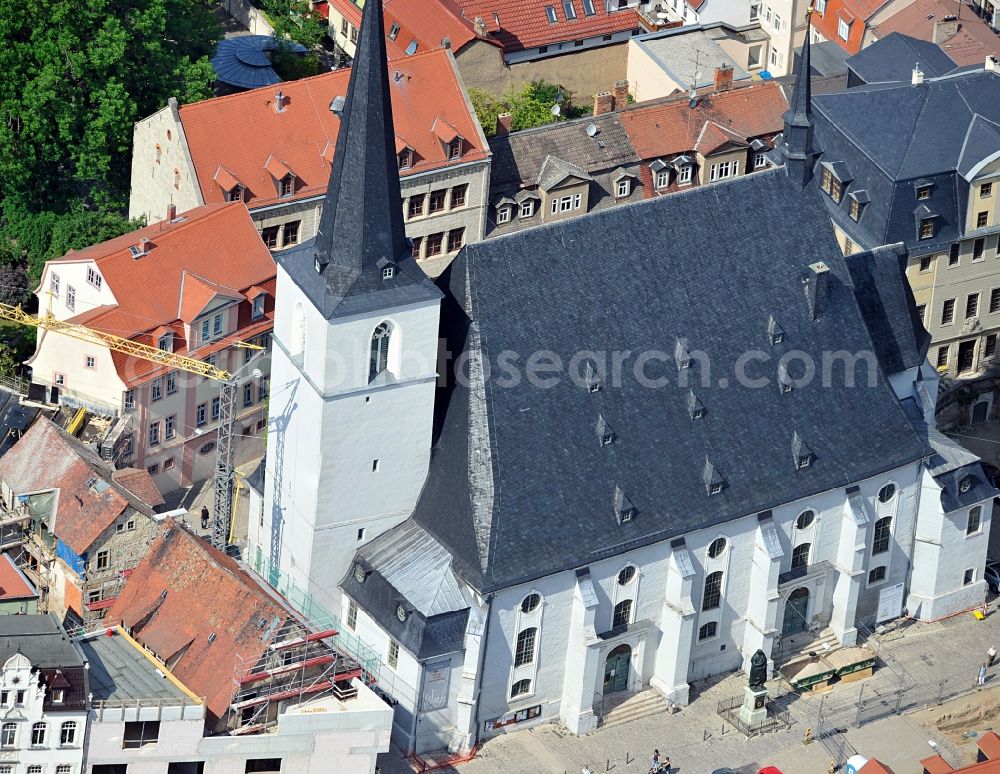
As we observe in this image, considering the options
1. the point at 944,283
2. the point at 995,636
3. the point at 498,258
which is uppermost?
the point at 498,258

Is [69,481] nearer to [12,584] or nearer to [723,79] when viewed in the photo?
[12,584]

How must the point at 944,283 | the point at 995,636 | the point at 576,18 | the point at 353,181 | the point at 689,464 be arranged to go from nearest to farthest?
the point at 353,181, the point at 689,464, the point at 995,636, the point at 944,283, the point at 576,18

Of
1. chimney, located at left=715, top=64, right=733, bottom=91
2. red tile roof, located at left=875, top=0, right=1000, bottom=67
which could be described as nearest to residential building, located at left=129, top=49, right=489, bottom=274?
chimney, located at left=715, top=64, right=733, bottom=91

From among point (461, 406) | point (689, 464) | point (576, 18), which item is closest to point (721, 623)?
point (689, 464)

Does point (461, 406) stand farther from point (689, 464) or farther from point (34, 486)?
point (34, 486)

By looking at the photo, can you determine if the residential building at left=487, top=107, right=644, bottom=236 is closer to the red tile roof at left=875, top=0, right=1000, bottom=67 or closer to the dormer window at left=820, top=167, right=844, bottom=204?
the dormer window at left=820, top=167, right=844, bottom=204

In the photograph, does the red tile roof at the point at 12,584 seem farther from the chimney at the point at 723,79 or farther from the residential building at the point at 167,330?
the chimney at the point at 723,79

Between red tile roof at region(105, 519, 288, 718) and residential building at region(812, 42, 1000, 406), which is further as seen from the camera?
residential building at region(812, 42, 1000, 406)
